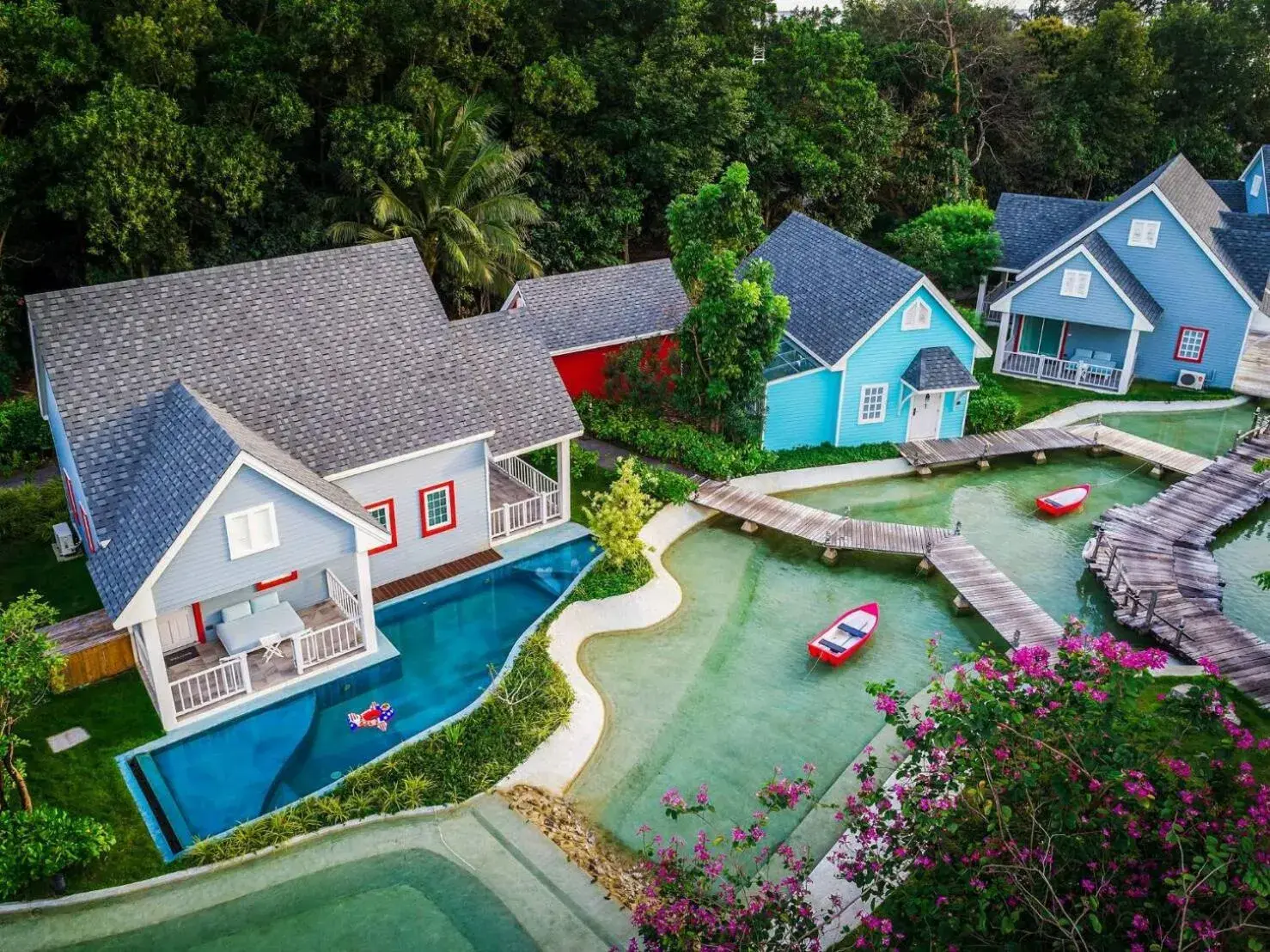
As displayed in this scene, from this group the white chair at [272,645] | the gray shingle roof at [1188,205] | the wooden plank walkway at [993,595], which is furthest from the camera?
the gray shingle roof at [1188,205]

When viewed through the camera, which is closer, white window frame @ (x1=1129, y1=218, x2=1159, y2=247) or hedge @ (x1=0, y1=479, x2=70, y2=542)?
hedge @ (x1=0, y1=479, x2=70, y2=542)

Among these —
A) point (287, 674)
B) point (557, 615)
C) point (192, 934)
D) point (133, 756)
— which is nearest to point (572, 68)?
point (557, 615)

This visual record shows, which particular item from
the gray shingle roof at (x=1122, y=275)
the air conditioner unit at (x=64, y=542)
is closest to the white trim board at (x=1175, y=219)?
the gray shingle roof at (x=1122, y=275)

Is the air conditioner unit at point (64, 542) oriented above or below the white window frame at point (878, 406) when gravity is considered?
below

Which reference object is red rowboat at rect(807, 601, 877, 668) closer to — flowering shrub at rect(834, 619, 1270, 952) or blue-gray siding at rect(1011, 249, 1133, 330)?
flowering shrub at rect(834, 619, 1270, 952)

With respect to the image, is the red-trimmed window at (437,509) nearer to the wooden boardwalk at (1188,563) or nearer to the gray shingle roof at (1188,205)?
the wooden boardwalk at (1188,563)

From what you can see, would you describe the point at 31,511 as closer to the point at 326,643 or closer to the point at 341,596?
the point at 341,596

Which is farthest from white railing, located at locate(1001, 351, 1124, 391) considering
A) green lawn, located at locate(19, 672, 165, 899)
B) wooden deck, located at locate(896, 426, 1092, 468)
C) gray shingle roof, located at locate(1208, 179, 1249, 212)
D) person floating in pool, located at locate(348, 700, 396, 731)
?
green lawn, located at locate(19, 672, 165, 899)
